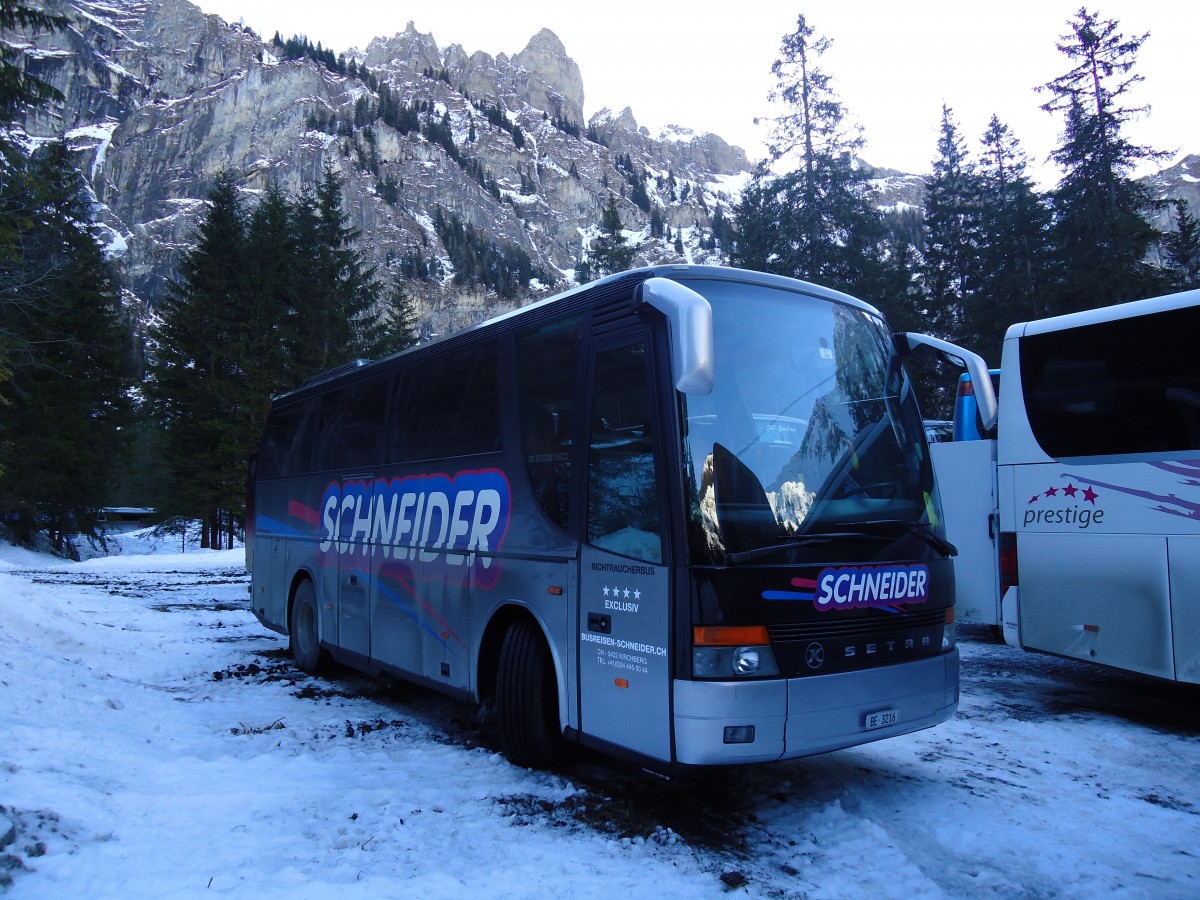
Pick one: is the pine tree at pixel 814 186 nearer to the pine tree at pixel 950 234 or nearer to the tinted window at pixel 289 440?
the pine tree at pixel 950 234

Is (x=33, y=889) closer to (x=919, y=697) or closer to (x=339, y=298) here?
A: (x=919, y=697)

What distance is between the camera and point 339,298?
135 ft

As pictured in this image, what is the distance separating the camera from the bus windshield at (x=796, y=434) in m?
4.14

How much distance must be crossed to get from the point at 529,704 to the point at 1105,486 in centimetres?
487

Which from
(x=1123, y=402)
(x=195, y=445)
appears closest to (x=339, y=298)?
(x=195, y=445)

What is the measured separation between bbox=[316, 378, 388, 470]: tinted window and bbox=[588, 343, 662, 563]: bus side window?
10.8 feet

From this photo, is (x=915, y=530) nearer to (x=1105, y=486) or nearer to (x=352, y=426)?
(x=1105, y=486)

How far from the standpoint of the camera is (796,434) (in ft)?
14.4

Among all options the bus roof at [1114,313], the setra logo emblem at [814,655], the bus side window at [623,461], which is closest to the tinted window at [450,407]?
the bus side window at [623,461]

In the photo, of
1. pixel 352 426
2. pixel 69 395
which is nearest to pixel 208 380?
pixel 69 395

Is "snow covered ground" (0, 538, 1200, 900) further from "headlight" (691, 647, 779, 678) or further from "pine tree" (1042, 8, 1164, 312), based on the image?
"pine tree" (1042, 8, 1164, 312)

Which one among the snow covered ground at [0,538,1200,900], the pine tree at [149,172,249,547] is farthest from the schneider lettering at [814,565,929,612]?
the pine tree at [149,172,249,547]

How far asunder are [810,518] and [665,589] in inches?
33.0

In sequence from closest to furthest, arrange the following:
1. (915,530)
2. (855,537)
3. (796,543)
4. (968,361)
Result: 1. (796,543)
2. (855,537)
3. (915,530)
4. (968,361)
